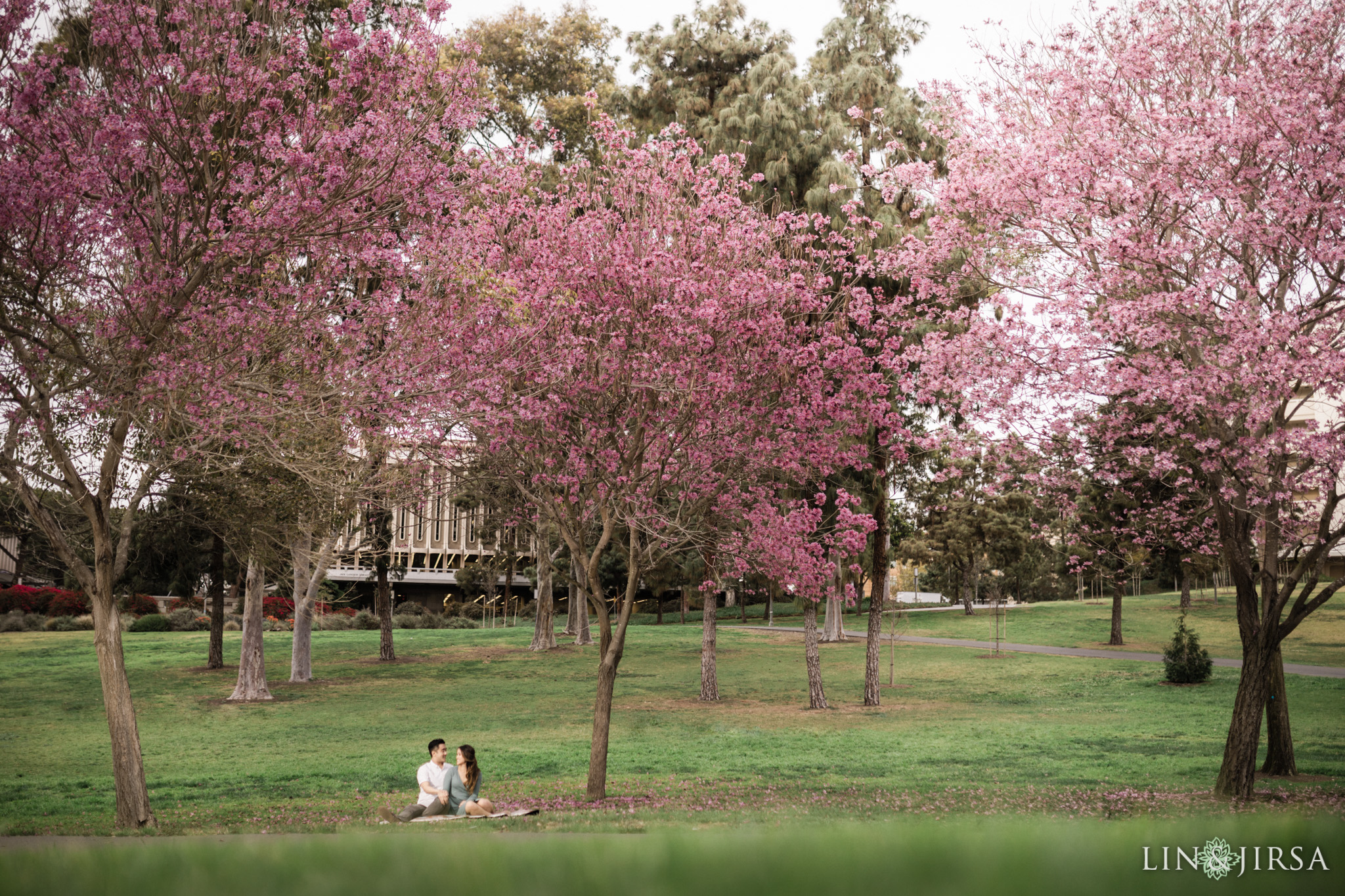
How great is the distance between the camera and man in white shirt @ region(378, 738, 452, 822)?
12047 mm

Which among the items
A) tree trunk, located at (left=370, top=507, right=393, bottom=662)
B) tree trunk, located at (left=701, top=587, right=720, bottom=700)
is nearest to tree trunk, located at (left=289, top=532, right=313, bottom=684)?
tree trunk, located at (left=370, top=507, right=393, bottom=662)

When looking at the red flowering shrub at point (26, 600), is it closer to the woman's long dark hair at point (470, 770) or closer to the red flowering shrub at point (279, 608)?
the red flowering shrub at point (279, 608)

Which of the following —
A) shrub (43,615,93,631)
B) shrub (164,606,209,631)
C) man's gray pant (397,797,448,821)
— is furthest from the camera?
shrub (164,606,209,631)

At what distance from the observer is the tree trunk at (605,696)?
13.7 metres

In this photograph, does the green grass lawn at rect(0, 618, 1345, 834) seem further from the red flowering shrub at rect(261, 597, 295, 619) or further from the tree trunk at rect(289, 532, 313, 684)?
the red flowering shrub at rect(261, 597, 295, 619)

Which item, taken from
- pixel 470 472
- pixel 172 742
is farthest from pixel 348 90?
pixel 172 742

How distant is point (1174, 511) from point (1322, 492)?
4.40 metres

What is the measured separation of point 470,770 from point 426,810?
30.4 inches

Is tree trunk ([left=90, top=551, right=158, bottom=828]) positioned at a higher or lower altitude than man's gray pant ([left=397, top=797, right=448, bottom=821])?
higher

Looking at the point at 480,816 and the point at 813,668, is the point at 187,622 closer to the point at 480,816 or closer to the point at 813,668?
the point at 813,668

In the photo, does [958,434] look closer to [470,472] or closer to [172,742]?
[470,472]

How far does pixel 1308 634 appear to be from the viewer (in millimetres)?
43969

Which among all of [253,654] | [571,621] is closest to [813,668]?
[253,654]

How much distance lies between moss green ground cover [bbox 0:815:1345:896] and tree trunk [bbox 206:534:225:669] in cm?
2933
